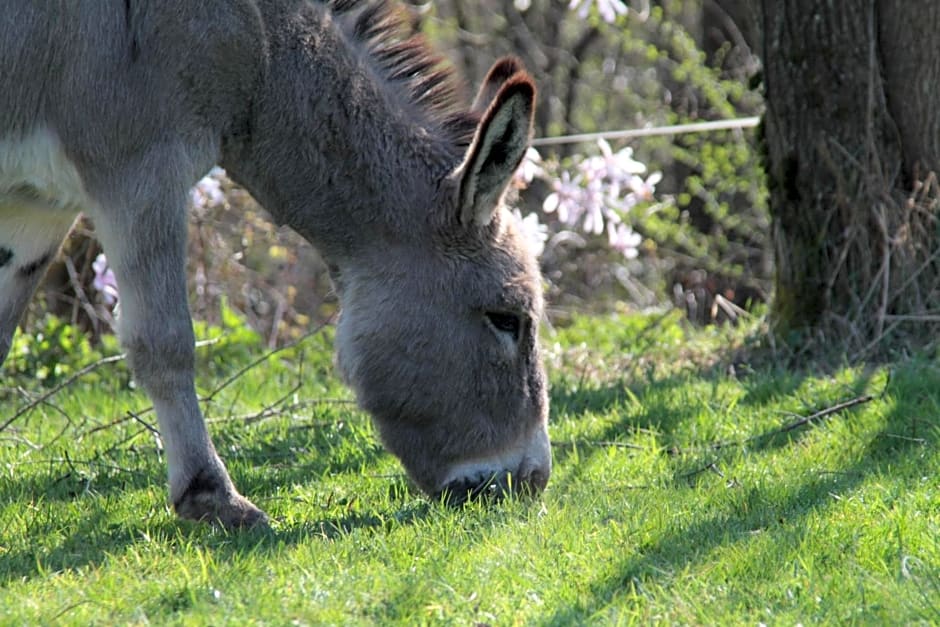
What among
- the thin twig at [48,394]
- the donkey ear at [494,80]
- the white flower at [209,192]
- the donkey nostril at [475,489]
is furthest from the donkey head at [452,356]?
the white flower at [209,192]

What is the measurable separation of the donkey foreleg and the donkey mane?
1.00 meters

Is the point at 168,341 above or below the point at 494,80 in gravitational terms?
below

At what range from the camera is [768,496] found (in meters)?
4.07

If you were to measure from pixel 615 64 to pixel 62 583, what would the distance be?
10.7m

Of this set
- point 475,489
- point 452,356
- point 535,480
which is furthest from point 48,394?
point 535,480

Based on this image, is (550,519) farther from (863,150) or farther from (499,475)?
(863,150)

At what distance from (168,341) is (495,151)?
124 centimetres

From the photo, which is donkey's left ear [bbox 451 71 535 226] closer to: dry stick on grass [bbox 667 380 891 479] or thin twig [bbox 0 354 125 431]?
dry stick on grass [bbox 667 380 891 479]

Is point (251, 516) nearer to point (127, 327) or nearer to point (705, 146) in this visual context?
point (127, 327)

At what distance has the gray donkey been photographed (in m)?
4.01

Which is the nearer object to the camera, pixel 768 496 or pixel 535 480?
pixel 768 496

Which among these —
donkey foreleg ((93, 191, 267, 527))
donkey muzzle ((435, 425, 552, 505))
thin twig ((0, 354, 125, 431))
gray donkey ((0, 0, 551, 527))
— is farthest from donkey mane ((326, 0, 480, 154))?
thin twig ((0, 354, 125, 431))

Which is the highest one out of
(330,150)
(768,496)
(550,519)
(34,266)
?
(330,150)

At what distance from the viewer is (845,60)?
641cm
